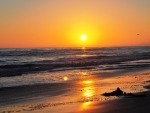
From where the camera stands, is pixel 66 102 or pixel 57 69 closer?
pixel 66 102

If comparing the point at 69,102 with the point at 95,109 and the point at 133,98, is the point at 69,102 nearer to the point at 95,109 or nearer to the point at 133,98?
the point at 95,109

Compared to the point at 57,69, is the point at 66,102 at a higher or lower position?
lower

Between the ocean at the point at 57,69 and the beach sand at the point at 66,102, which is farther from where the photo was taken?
the ocean at the point at 57,69

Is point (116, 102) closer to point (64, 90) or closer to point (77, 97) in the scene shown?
point (77, 97)

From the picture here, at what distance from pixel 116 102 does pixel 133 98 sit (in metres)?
1.26

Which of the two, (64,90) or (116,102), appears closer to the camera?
(116,102)

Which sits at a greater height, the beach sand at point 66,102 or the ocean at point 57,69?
the ocean at point 57,69

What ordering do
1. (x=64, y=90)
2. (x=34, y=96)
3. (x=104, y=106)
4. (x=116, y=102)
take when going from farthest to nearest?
(x=64, y=90), (x=34, y=96), (x=116, y=102), (x=104, y=106)

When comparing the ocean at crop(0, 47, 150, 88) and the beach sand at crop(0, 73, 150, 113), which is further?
the ocean at crop(0, 47, 150, 88)

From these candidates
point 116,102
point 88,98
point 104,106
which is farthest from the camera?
point 88,98

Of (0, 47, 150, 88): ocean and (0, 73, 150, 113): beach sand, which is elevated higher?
(0, 47, 150, 88): ocean

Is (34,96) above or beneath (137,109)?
above

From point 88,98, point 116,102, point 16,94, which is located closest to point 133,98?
point 116,102

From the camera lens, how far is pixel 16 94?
54.1ft
